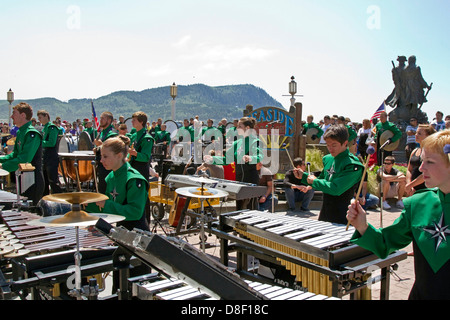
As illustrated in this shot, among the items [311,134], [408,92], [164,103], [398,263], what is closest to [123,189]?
[398,263]

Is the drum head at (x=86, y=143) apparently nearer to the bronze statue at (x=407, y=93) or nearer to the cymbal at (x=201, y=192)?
the cymbal at (x=201, y=192)

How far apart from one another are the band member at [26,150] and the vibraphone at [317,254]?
4.43 metres

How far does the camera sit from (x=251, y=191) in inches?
250

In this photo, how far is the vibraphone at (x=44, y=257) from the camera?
3.10 meters

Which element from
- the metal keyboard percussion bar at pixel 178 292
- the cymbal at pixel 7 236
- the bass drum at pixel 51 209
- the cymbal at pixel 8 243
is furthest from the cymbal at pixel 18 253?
the bass drum at pixel 51 209

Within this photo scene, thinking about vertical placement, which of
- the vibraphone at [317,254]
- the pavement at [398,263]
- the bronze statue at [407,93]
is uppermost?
the bronze statue at [407,93]

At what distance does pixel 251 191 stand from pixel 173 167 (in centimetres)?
396

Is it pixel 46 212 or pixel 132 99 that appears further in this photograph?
pixel 132 99

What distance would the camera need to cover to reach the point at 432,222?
236cm

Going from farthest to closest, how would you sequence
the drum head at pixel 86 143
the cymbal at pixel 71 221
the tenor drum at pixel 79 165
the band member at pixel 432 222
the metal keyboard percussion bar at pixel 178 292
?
1. the drum head at pixel 86 143
2. the tenor drum at pixel 79 165
3. the cymbal at pixel 71 221
4. the metal keyboard percussion bar at pixel 178 292
5. the band member at pixel 432 222

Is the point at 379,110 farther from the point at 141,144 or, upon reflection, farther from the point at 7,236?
the point at 7,236

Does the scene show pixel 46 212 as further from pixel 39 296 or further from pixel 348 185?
pixel 348 185

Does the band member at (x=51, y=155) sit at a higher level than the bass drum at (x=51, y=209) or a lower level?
higher
